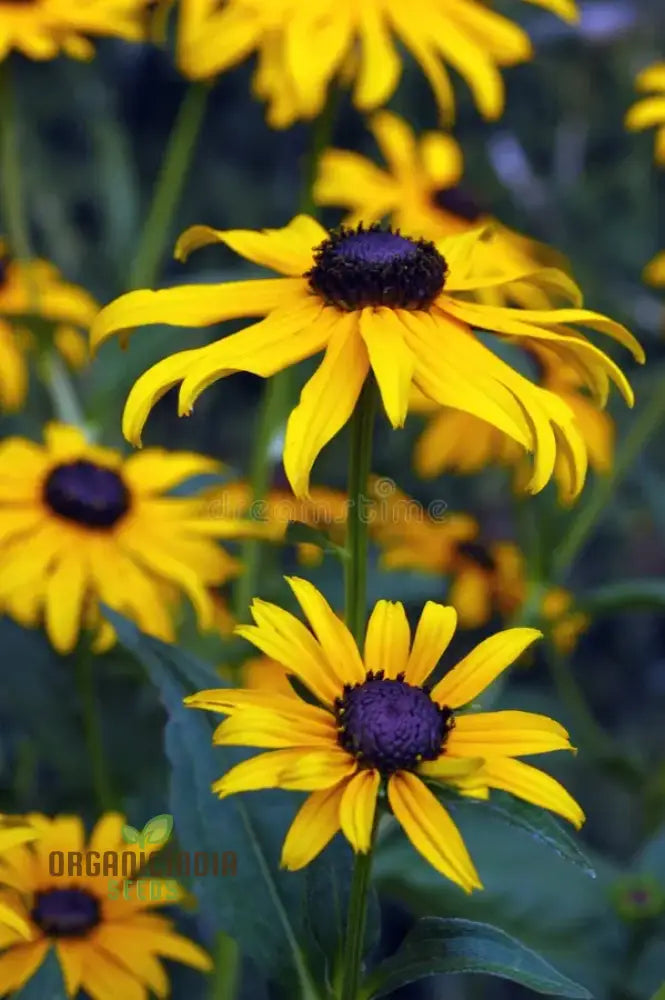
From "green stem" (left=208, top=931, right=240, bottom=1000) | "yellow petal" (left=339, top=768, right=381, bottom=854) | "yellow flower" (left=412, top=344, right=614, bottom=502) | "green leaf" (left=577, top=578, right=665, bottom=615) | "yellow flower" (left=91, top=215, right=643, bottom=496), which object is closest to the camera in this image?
"yellow petal" (left=339, top=768, right=381, bottom=854)

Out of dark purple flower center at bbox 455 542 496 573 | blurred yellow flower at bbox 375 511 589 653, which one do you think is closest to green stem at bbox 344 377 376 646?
blurred yellow flower at bbox 375 511 589 653

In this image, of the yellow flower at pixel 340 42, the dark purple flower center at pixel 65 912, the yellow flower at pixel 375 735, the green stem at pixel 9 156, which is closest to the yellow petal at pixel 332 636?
the yellow flower at pixel 375 735

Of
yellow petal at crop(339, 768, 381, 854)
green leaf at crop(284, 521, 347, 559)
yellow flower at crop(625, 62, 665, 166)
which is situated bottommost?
yellow petal at crop(339, 768, 381, 854)

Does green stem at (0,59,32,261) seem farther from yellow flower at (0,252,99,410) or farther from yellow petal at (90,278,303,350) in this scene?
yellow petal at (90,278,303,350)

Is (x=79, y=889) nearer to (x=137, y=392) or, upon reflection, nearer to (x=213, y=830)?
(x=213, y=830)

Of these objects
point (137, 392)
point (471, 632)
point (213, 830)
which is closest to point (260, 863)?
point (213, 830)

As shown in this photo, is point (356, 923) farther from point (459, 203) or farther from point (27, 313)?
point (459, 203)
